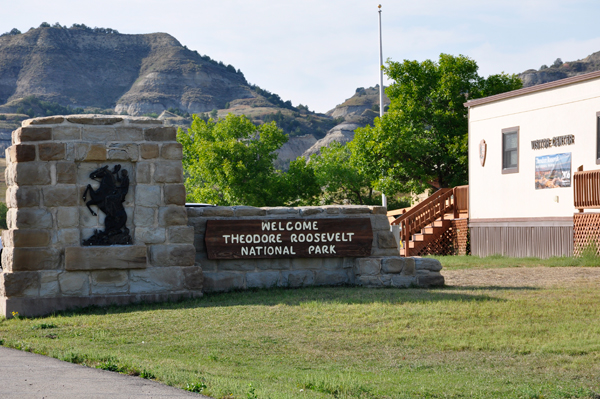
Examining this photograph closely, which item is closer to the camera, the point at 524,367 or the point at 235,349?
the point at 524,367

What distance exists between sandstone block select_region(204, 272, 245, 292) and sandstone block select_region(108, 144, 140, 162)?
2.43 meters

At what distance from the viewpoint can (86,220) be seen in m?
11.2

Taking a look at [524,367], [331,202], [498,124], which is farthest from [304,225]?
[331,202]

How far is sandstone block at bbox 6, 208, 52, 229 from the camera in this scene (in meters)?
10.9

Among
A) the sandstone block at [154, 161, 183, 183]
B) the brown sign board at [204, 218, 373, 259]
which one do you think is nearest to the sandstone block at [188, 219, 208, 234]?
the brown sign board at [204, 218, 373, 259]

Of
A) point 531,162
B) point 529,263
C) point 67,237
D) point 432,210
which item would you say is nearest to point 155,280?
point 67,237

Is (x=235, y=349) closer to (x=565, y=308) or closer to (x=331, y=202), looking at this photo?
(x=565, y=308)

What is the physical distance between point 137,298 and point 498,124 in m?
16.2

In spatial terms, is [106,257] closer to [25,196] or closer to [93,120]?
[25,196]

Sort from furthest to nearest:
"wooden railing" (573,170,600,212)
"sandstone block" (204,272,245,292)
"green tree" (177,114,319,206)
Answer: "green tree" (177,114,319,206) → "wooden railing" (573,170,600,212) → "sandstone block" (204,272,245,292)

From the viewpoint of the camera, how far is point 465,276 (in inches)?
598

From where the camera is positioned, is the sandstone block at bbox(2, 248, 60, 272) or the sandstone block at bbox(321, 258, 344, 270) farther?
the sandstone block at bbox(321, 258, 344, 270)

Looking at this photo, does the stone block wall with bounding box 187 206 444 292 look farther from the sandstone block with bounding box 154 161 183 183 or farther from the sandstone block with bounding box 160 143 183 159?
the sandstone block with bounding box 160 143 183 159

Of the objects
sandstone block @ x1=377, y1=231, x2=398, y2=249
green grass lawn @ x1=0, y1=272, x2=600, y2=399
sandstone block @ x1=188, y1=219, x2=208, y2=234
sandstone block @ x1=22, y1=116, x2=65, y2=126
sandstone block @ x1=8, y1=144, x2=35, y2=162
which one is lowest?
green grass lawn @ x1=0, y1=272, x2=600, y2=399
